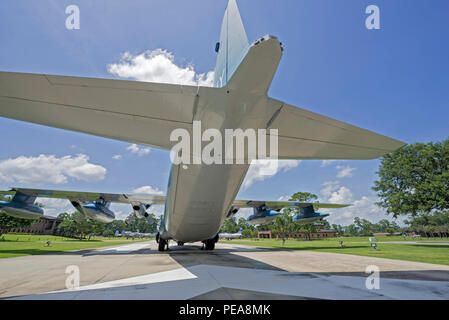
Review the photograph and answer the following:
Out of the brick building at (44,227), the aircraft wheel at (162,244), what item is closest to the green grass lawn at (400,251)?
the aircraft wheel at (162,244)

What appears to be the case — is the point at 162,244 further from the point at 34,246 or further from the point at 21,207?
the point at 34,246

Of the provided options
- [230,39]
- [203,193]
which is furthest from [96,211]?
[230,39]

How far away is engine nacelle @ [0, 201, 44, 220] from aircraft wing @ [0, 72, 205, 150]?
1362 centimetres

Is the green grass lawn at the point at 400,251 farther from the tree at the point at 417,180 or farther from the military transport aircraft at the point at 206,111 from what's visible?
the military transport aircraft at the point at 206,111

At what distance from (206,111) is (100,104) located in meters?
1.75

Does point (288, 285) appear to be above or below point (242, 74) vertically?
below

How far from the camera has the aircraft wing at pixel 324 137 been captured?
417 centimetres

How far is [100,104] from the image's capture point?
323cm
